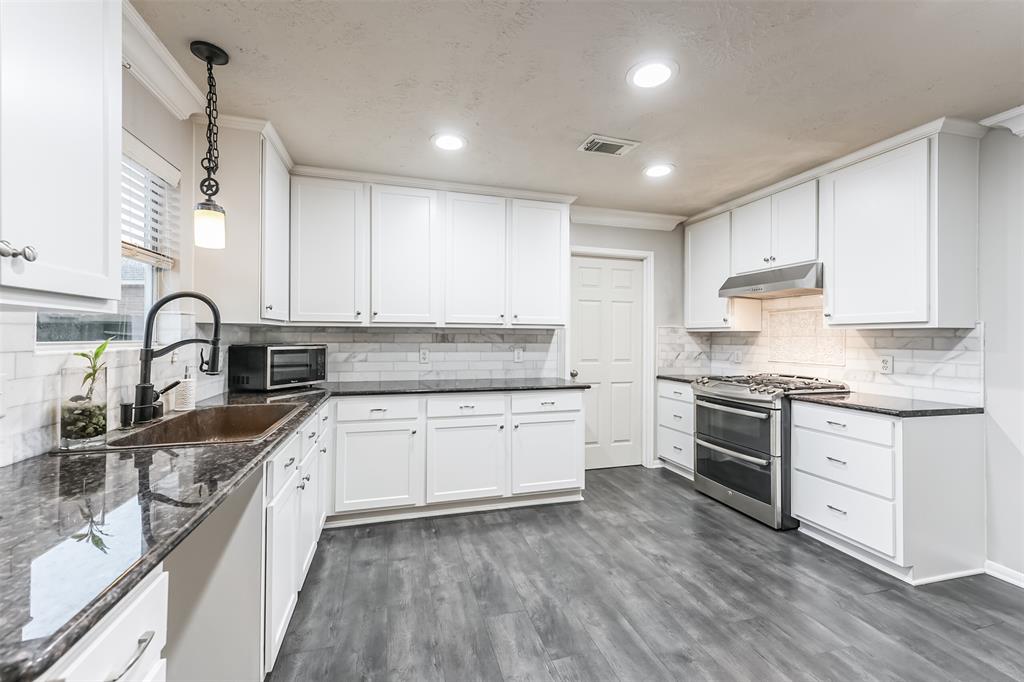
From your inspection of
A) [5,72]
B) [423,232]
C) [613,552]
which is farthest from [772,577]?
[5,72]

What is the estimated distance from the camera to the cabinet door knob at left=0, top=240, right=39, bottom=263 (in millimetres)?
782

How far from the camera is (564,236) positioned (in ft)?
12.2

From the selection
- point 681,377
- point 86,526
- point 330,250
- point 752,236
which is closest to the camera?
point 86,526

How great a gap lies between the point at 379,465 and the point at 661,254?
3.26 meters

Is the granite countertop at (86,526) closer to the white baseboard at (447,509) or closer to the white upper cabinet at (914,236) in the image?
the white baseboard at (447,509)

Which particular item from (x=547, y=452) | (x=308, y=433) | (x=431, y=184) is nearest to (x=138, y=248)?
(x=308, y=433)

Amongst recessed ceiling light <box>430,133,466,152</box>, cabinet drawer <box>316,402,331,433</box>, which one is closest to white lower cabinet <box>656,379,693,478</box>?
recessed ceiling light <box>430,133,466,152</box>

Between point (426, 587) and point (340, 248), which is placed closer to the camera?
point (426, 587)

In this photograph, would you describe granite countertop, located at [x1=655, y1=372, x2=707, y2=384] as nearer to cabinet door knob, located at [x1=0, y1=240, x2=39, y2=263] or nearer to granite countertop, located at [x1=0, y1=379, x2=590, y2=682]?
granite countertop, located at [x1=0, y1=379, x2=590, y2=682]

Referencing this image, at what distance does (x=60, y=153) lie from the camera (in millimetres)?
944

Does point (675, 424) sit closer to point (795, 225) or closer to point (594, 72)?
point (795, 225)

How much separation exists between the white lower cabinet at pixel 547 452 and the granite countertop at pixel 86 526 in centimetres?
195

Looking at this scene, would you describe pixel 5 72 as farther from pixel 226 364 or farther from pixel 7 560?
pixel 226 364

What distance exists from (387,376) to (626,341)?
2290 mm
